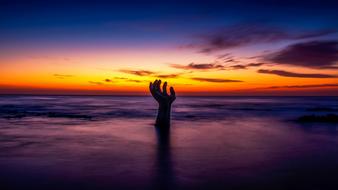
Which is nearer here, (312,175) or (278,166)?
(312,175)

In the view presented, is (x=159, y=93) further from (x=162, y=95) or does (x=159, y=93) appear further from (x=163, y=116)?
(x=163, y=116)

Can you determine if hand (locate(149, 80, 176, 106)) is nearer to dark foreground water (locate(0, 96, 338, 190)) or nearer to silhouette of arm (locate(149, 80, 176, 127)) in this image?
silhouette of arm (locate(149, 80, 176, 127))

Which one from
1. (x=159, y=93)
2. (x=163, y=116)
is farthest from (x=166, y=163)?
(x=163, y=116)

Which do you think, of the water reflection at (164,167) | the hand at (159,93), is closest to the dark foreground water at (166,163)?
the water reflection at (164,167)

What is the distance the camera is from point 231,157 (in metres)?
10.8

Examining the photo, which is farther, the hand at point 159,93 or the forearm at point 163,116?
the forearm at point 163,116

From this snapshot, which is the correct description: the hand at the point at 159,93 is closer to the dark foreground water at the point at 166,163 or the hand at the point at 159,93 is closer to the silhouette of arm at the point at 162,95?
the silhouette of arm at the point at 162,95

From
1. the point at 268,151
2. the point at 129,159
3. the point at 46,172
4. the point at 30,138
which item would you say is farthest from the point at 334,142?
the point at 30,138

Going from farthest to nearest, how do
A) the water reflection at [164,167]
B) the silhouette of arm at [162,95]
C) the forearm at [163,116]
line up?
1. the forearm at [163,116]
2. the silhouette of arm at [162,95]
3. the water reflection at [164,167]

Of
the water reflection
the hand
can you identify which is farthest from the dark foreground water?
the hand

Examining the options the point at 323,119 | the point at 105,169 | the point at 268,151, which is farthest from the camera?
the point at 323,119

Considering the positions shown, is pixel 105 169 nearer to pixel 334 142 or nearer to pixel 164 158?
pixel 164 158

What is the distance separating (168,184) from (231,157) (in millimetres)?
3887

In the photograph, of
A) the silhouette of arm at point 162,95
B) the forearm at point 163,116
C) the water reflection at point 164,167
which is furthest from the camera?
the forearm at point 163,116
